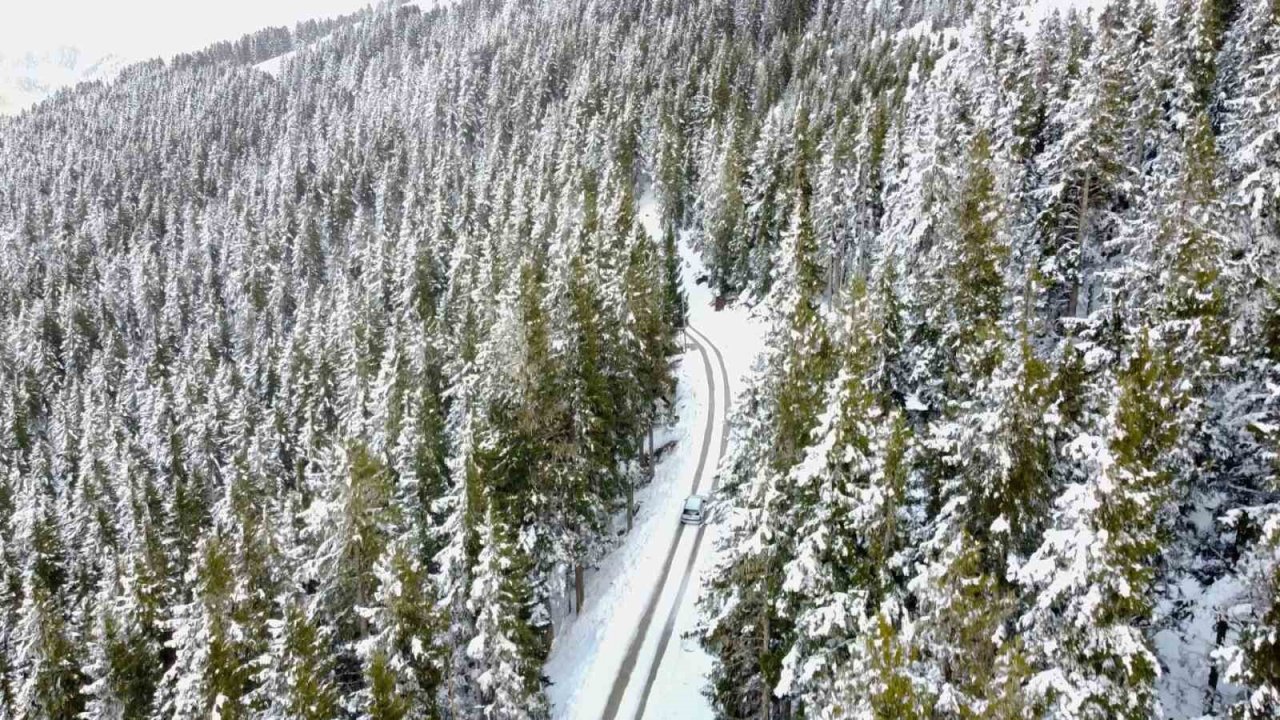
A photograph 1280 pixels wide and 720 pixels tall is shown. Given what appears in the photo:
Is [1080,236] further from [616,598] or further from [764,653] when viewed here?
[616,598]

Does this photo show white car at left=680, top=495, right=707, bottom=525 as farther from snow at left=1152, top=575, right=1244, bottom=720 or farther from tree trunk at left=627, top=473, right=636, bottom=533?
snow at left=1152, top=575, right=1244, bottom=720

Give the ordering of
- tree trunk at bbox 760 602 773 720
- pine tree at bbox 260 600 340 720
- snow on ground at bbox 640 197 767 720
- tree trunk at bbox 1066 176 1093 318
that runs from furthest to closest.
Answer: tree trunk at bbox 1066 176 1093 318 → snow on ground at bbox 640 197 767 720 → tree trunk at bbox 760 602 773 720 → pine tree at bbox 260 600 340 720

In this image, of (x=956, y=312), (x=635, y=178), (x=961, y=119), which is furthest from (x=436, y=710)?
(x=635, y=178)

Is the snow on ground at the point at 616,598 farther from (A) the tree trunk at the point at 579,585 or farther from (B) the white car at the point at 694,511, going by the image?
(B) the white car at the point at 694,511

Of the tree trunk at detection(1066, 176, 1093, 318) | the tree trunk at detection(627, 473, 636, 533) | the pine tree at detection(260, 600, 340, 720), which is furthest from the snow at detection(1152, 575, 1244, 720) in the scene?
the tree trunk at detection(627, 473, 636, 533)

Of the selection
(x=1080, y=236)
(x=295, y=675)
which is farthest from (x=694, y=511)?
(x=1080, y=236)

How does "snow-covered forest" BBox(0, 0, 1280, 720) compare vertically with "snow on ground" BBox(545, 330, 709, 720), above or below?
above

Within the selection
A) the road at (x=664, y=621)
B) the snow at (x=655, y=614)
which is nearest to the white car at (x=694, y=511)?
the road at (x=664, y=621)
